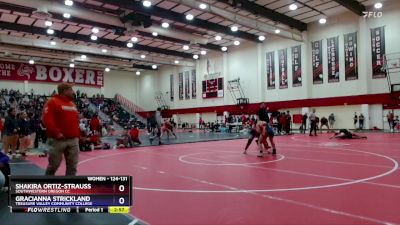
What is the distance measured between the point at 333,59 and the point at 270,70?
21.2 feet

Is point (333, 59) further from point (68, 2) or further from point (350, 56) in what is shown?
point (68, 2)

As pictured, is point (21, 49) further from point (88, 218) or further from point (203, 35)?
point (88, 218)

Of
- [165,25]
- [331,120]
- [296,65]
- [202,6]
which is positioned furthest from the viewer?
[296,65]

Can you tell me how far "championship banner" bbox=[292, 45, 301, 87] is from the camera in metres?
29.1

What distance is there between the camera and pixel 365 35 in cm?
2461

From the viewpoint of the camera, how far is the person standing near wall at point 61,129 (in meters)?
4.98

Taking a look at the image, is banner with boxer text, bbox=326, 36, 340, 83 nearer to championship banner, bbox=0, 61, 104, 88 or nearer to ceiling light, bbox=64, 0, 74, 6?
ceiling light, bbox=64, 0, 74, 6

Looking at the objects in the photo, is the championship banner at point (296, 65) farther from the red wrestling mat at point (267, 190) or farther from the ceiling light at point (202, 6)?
the red wrestling mat at point (267, 190)

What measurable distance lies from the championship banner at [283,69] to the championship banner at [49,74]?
27.2 m

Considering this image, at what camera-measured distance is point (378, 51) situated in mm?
24172

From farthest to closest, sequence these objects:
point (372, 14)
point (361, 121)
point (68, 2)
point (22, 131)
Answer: point (361, 121) → point (372, 14) → point (68, 2) → point (22, 131)

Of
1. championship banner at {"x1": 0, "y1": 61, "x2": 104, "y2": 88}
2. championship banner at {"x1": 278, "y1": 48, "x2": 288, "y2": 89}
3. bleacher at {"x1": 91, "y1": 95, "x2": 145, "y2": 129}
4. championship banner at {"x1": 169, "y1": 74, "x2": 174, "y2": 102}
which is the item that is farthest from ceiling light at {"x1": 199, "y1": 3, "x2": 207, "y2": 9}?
championship banner at {"x1": 0, "y1": 61, "x2": 104, "y2": 88}

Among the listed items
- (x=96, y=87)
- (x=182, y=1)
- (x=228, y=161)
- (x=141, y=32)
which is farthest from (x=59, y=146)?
(x=96, y=87)

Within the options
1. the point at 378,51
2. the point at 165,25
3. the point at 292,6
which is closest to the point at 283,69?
the point at 292,6
